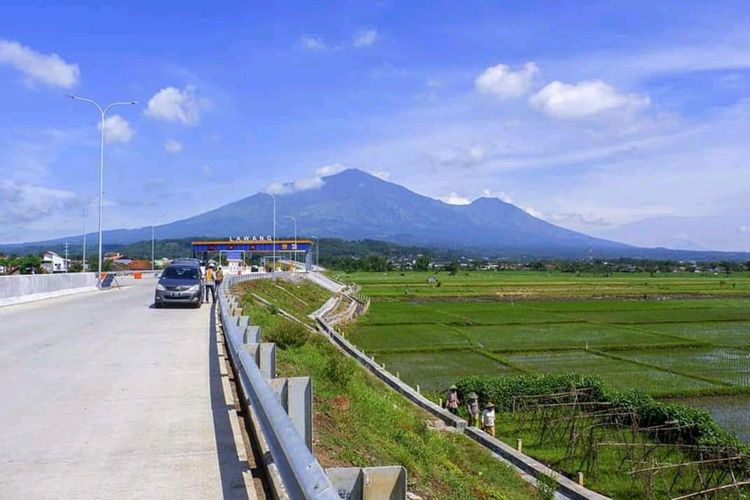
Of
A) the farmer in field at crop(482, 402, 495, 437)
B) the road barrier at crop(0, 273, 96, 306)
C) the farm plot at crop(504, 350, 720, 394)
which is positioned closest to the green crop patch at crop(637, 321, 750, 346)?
the farm plot at crop(504, 350, 720, 394)

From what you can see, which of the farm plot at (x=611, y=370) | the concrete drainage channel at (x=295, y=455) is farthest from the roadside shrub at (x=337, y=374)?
the farm plot at (x=611, y=370)

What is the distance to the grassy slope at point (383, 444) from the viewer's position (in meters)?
8.74

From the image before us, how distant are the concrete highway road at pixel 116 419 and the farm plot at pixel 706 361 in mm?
28330

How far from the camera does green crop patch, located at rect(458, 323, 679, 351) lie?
4600 centimetres

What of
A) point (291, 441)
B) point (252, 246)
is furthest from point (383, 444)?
point (252, 246)

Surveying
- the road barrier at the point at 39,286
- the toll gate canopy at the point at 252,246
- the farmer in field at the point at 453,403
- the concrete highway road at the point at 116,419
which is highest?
the toll gate canopy at the point at 252,246

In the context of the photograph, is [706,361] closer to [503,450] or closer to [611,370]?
[611,370]

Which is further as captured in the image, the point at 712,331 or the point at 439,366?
the point at 712,331

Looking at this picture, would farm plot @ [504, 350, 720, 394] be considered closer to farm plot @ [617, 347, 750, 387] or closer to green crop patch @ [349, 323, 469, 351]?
farm plot @ [617, 347, 750, 387]

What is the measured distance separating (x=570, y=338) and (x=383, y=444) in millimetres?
41639

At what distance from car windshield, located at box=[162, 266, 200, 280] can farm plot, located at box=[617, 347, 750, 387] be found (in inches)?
979

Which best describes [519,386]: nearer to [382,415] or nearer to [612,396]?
[612,396]

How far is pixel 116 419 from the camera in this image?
324 inches

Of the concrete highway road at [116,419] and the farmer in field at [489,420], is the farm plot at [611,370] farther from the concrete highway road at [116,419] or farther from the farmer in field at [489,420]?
the concrete highway road at [116,419]
